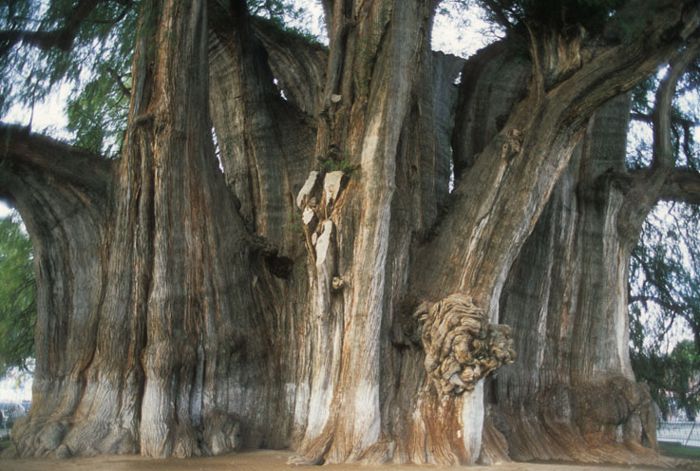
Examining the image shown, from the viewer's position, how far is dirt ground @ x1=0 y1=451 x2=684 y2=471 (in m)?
6.92

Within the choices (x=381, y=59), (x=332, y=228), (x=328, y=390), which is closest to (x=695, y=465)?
(x=328, y=390)

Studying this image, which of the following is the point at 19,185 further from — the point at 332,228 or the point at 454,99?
the point at 454,99

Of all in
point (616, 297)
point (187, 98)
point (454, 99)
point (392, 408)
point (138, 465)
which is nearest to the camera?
point (138, 465)

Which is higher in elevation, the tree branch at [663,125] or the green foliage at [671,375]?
the tree branch at [663,125]

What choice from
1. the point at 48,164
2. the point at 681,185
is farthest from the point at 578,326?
the point at 48,164

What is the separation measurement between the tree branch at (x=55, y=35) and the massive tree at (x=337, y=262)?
24 mm

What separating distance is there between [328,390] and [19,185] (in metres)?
4.34

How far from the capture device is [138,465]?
7.20 meters

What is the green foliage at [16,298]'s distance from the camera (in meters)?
13.0

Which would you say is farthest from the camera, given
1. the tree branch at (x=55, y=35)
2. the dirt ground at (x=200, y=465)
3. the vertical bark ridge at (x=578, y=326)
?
the vertical bark ridge at (x=578, y=326)

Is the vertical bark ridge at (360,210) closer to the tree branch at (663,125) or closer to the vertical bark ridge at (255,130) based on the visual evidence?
the vertical bark ridge at (255,130)

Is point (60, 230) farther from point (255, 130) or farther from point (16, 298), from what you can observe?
point (16, 298)

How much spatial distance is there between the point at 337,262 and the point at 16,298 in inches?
301

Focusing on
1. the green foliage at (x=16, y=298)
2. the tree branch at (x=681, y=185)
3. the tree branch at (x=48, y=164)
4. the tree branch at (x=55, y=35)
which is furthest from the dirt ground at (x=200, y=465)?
the green foliage at (x=16, y=298)
